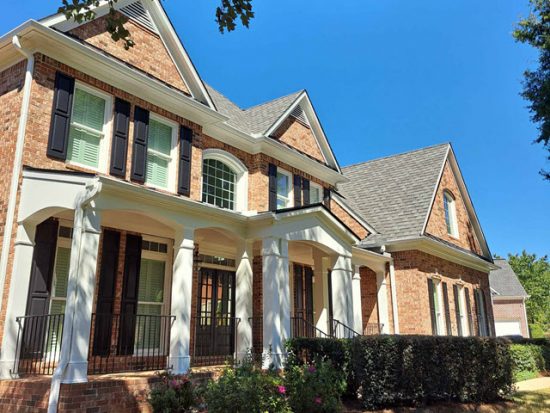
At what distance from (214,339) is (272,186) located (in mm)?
4749

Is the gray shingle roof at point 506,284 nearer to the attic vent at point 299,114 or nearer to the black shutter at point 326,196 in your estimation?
the black shutter at point 326,196

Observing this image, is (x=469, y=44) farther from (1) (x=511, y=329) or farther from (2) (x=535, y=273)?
(2) (x=535, y=273)

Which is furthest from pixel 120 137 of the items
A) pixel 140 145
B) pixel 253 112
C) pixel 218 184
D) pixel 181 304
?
pixel 253 112

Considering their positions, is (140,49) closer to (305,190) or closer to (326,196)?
(305,190)

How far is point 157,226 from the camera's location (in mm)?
10188

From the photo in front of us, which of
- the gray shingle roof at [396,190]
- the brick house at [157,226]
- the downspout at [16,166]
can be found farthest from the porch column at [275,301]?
the gray shingle roof at [396,190]

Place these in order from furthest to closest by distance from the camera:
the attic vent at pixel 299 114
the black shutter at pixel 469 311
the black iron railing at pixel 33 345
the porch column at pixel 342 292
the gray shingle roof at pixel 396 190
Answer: the black shutter at pixel 469 311
the gray shingle roof at pixel 396 190
the attic vent at pixel 299 114
the porch column at pixel 342 292
the black iron railing at pixel 33 345

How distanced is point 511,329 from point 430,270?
2823 centimetres

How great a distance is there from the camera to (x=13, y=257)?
25.9 feet

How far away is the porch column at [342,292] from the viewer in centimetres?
1189

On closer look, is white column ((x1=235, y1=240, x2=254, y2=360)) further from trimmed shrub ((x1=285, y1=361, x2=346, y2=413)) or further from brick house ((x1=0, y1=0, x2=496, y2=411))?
trimmed shrub ((x1=285, y1=361, x2=346, y2=413))

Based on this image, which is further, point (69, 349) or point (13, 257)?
point (13, 257)

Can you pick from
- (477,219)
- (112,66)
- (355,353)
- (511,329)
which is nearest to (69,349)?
(355,353)

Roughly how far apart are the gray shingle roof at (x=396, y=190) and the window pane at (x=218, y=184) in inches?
235
